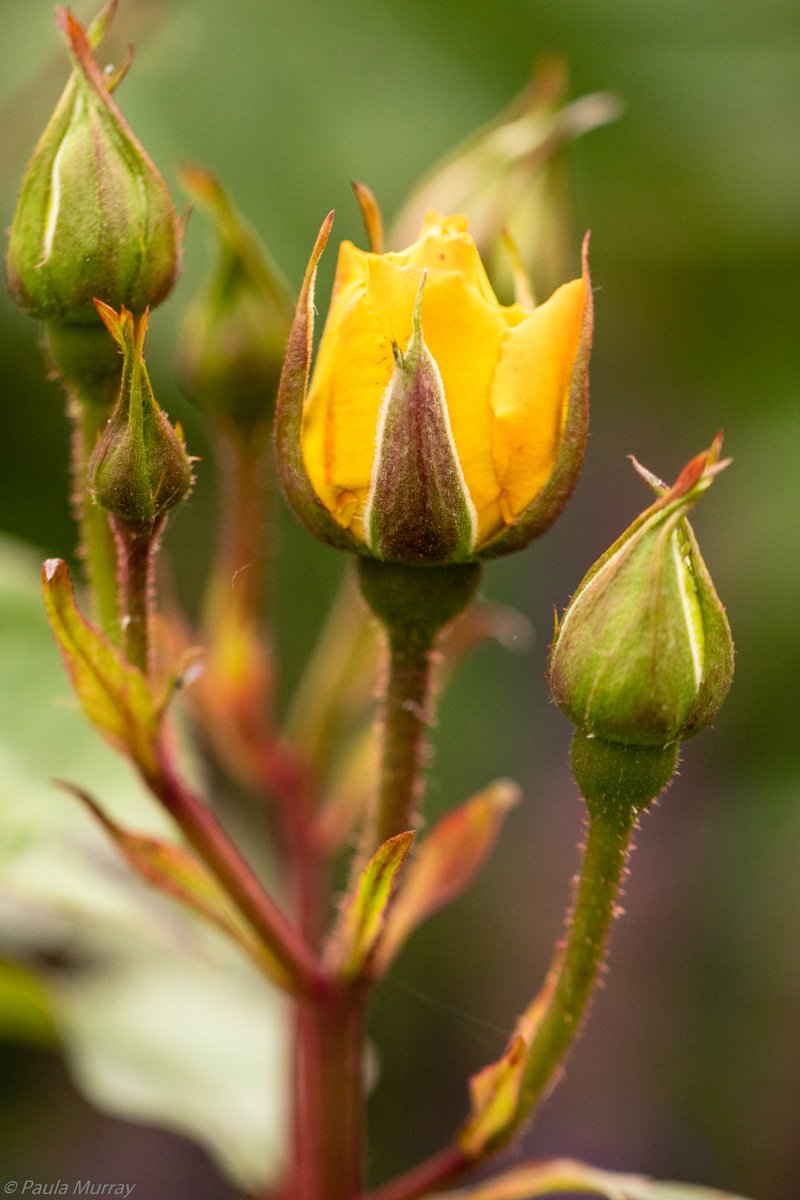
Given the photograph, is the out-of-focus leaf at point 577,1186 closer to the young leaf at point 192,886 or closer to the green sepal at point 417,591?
the young leaf at point 192,886

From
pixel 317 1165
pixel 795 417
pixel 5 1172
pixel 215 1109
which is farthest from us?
pixel 795 417

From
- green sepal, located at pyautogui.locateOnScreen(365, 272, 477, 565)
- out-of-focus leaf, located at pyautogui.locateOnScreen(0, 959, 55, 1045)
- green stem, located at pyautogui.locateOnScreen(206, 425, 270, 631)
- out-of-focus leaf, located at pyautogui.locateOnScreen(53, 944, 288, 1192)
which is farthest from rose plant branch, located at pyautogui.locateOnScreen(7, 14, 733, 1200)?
out-of-focus leaf, located at pyautogui.locateOnScreen(0, 959, 55, 1045)

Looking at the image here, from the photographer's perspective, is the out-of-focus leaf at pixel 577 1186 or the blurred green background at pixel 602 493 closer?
the out-of-focus leaf at pixel 577 1186

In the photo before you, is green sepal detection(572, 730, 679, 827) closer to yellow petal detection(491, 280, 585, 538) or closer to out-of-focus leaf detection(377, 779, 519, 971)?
yellow petal detection(491, 280, 585, 538)

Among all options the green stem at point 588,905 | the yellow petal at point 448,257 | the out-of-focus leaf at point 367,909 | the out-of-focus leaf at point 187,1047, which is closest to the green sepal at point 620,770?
the green stem at point 588,905

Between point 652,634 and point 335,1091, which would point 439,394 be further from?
point 335,1091

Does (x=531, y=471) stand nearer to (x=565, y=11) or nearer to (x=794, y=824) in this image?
(x=794, y=824)

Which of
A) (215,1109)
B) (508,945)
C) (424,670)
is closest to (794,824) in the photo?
(508,945)
